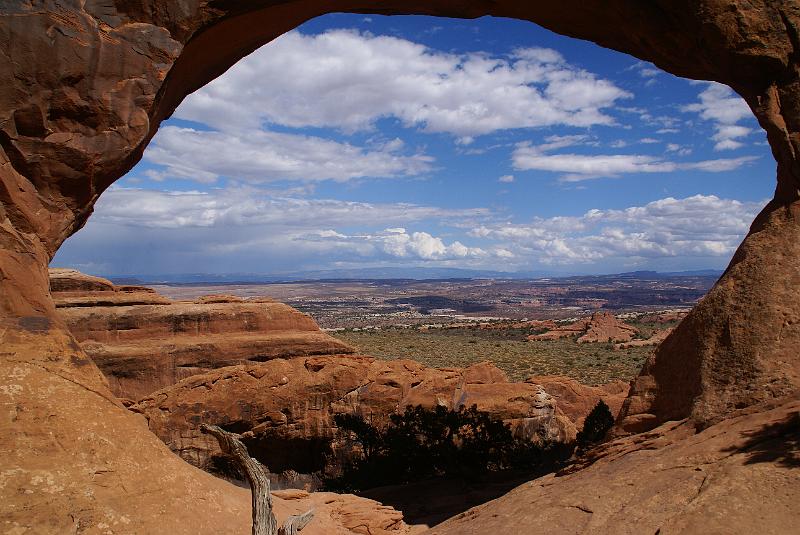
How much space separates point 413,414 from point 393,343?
118ft

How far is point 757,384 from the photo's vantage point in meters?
8.52

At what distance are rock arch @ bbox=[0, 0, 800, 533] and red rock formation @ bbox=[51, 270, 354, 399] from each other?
14357mm

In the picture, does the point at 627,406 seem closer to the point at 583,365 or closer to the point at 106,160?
the point at 106,160

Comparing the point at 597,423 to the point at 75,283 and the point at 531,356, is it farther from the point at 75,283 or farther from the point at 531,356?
the point at 531,356

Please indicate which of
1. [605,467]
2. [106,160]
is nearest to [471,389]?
[605,467]

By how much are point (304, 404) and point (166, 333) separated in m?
9.18

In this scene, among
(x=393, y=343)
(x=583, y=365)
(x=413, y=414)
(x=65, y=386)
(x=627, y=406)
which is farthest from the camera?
(x=393, y=343)

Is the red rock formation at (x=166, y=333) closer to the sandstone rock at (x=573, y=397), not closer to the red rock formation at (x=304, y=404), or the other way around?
the red rock formation at (x=304, y=404)

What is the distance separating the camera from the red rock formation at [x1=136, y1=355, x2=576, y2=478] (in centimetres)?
1827

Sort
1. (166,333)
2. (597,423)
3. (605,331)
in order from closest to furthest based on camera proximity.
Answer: (597,423) < (166,333) < (605,331)

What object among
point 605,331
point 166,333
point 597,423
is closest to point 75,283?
point 166,333

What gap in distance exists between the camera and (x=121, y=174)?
34.5 ft

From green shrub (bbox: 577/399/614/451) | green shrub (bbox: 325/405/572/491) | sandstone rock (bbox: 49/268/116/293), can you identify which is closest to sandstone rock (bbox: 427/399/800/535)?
green shrub (bbox: 577/399/614/451)

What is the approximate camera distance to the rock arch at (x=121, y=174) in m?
7.23
